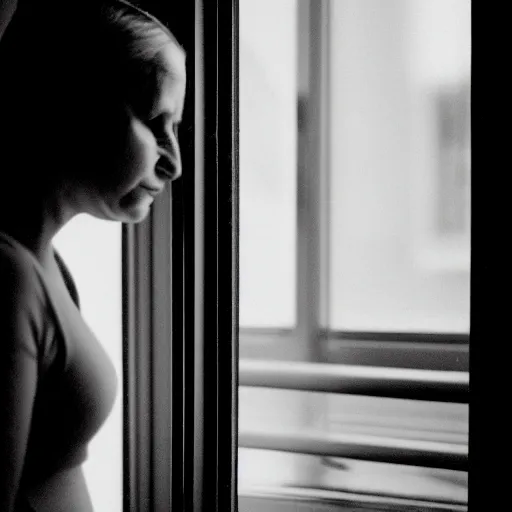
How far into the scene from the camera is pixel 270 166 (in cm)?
114

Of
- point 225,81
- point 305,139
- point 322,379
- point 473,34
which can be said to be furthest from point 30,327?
point 305,139

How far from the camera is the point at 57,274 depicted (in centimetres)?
57

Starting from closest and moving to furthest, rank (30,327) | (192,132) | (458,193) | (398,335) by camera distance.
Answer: (30,327) → (192,132) → (458,193) → (398,335)

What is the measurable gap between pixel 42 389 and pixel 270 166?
2.37 ft

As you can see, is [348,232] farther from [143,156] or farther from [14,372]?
[14,372]

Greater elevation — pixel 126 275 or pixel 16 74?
pixel 16 74

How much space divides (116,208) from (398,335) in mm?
683

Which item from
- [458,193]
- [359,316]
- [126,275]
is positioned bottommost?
[359,316]

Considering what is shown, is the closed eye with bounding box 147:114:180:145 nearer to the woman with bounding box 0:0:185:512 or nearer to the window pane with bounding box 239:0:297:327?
the woman with bounding box 0:0:185:512

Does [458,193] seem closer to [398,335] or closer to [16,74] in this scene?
[398,335]

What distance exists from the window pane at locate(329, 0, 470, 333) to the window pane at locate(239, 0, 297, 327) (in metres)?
0.09

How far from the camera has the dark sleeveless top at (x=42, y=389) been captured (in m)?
0.51

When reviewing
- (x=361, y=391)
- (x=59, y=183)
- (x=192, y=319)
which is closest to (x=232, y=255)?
(x=192, y=319)

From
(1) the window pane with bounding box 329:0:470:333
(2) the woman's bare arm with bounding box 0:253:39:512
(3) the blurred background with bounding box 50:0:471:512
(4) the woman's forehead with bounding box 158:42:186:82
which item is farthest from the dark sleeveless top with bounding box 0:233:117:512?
(1) the window pane with bounding box 329:0:470:333
